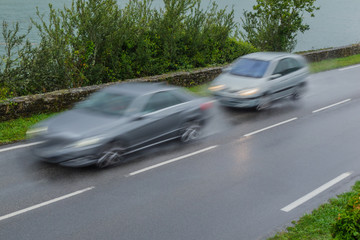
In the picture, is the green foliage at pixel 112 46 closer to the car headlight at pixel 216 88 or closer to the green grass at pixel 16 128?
the green grass at pixel 16 128

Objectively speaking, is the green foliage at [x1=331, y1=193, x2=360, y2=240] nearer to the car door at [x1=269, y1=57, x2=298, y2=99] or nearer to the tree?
the car door at [x1=269, y1=57, x2=298, y2=99]

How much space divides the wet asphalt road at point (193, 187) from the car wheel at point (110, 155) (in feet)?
0.53

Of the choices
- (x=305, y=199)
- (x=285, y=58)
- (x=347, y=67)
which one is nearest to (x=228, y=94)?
(x=285, y=58)

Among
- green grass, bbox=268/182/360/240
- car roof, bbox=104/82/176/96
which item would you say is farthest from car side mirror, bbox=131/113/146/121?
green grass, bbox=268/182/360/240

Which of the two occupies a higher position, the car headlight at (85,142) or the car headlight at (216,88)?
the car headlight at (85,142)

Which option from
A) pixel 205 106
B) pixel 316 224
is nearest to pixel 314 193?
pixel 316 224

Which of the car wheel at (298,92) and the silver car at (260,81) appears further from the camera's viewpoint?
the car wheel at (298,92)

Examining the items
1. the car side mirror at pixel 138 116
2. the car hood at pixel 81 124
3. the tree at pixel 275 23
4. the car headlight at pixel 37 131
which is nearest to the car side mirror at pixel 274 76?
the car side mirror at pixel 138 116

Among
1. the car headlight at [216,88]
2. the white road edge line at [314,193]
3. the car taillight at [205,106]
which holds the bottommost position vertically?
the white road edge line at [314,193]

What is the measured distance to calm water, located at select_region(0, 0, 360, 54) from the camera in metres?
47.2

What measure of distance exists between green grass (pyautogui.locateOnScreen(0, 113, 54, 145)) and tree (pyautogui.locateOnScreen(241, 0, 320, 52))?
1686cm

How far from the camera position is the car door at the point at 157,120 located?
9766 mm

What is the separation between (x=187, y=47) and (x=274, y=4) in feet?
26.5

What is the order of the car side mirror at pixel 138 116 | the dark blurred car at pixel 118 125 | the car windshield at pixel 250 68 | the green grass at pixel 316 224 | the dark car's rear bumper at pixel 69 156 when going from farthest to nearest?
the car windshield at pixel 250 68
the car side mirror at pixel 138 116
the dark blurred car at pixel 118 125
the dark car's rear bumper at pixel 69 156
the green grass at pixel 316 224
